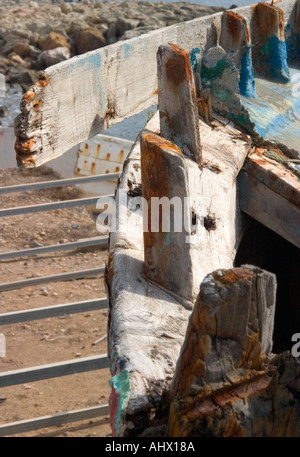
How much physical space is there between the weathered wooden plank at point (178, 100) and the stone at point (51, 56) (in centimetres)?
1292

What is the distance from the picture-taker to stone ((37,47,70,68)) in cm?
1535

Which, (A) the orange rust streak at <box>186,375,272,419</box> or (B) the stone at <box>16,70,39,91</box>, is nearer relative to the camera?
(A) the orange rust streak at <box>186,375,272,419</box>

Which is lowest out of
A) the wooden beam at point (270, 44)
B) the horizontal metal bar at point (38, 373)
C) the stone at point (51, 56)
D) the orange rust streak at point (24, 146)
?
the horizontal metal bar at point (38, 373)

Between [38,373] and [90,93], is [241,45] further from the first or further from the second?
[38,373]

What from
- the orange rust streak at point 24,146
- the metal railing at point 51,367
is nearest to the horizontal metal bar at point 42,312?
the metal railing at point 51,367

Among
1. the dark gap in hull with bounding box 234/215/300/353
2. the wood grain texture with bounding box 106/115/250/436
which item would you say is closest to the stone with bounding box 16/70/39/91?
the dark gap in hull with bounding box 234/215/300/353

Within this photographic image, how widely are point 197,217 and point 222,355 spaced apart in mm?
1063

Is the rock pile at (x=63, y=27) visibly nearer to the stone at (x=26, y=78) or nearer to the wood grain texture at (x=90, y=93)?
the stone at (x=26, y=78)

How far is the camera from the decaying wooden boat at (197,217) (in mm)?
1543

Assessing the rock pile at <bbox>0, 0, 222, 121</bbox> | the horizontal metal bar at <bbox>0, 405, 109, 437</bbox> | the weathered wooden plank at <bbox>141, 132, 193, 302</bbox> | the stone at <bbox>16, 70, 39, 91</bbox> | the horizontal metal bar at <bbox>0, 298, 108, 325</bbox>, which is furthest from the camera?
the rock pile at <bbox>0, 0, 222, 121</bbox>

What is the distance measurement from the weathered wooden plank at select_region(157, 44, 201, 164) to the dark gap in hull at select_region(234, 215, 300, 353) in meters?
1.14

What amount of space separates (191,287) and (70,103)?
102cm

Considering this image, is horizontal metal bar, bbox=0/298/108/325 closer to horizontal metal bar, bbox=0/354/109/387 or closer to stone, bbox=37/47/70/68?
horizontal metal bar, bbox=0/354/109/387

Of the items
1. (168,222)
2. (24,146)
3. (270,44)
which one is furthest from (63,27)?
(168,222)
